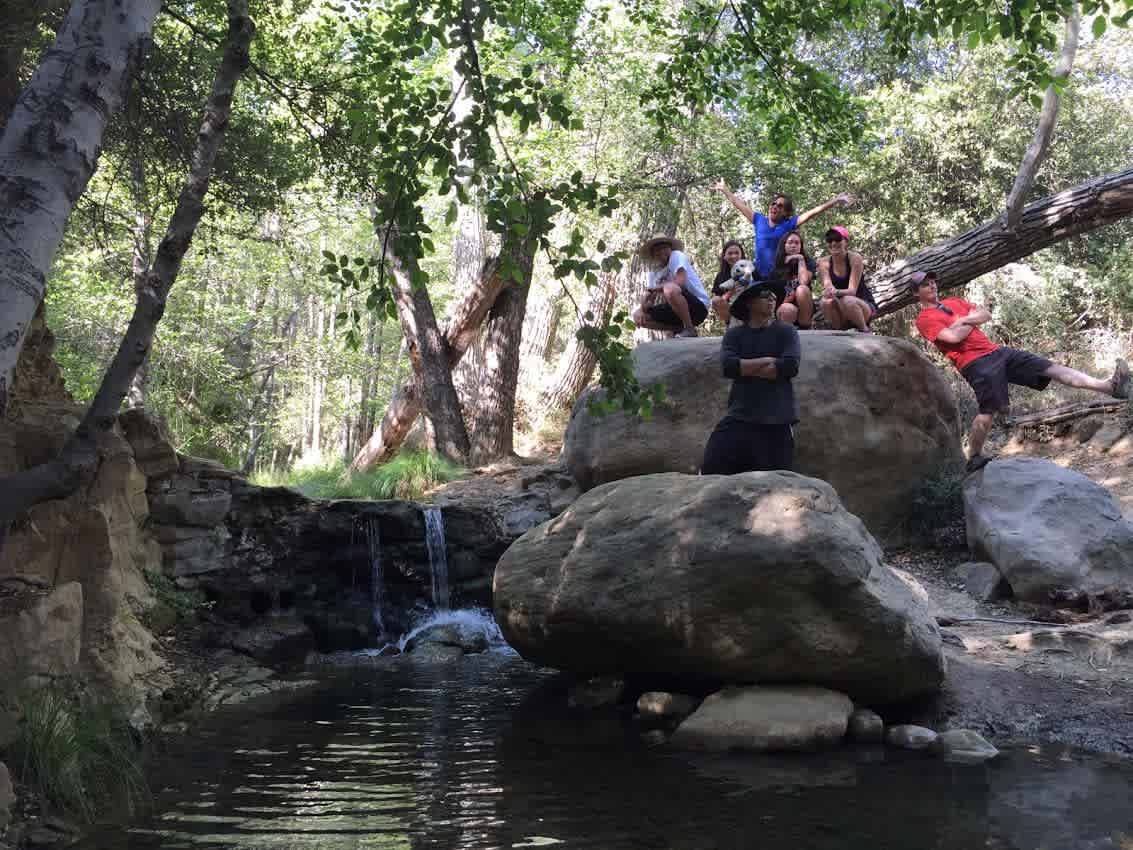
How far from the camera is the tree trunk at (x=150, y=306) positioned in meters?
4.73

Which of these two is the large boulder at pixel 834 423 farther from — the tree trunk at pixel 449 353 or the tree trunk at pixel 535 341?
the tree trunk at pixel 535 341

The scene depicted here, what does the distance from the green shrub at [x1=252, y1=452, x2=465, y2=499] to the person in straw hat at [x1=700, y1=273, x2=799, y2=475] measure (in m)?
6.13

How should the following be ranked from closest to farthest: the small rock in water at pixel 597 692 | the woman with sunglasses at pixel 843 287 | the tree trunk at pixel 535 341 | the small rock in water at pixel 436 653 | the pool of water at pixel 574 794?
the pool of water at pixel 574 794 → the small rock in water at pixel 597 692 → the small rock in water at pixel 436 653 → the woman with sunglasses at pixel 843 287 → the tree trunk at pixel 535 341

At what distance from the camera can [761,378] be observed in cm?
752

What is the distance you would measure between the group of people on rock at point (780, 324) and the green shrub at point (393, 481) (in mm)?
3868

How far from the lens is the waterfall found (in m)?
11.2

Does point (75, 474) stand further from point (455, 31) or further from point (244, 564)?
point (244, 564)

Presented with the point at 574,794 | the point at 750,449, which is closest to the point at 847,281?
the point at 750,449

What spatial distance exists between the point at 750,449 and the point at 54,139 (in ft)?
17.7

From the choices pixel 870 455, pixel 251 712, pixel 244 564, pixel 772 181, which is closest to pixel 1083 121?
pixel 772 181

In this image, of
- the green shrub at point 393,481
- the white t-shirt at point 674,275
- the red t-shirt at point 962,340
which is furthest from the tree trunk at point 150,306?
the green shrub at point 393,481

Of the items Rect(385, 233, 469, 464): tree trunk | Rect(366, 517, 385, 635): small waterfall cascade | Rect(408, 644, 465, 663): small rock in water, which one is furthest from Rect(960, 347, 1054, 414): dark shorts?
Rect(385, 233, 469, 464): tree trunk

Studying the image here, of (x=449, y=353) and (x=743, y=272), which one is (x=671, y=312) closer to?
(x=743, y=272)

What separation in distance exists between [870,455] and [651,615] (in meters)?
4.60
